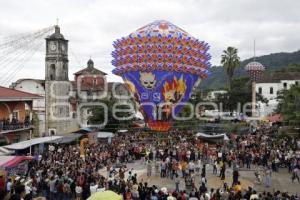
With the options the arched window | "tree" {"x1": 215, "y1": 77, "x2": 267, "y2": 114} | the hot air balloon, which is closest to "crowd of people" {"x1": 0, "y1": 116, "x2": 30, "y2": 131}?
the hot air balloon

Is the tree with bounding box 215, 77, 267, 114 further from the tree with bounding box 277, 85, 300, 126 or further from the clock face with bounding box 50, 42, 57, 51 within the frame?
the tree with bounding box 277, 85, 300, 126

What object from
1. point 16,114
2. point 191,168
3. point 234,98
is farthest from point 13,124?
point 234,98

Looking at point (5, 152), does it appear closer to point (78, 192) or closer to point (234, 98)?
point (78, 192)

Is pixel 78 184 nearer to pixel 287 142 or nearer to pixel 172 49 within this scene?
pixel 172 49

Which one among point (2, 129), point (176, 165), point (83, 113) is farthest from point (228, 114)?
point (176, 165)

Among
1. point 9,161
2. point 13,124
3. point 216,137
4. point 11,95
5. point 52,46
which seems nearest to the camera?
point 9,161

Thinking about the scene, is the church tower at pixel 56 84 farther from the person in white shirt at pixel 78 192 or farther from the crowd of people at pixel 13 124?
the person in white shirt at pixel 78 192

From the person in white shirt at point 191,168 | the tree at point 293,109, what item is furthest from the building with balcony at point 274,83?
the person in white shirt at point 191,168

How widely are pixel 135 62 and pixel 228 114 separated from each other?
108 ft

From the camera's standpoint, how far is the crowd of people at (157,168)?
16281 millimetres

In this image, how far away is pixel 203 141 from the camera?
34.2 m

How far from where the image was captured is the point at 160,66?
104ft

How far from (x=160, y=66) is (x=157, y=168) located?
8.88 meters

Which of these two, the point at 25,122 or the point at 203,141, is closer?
the point at 203,141
